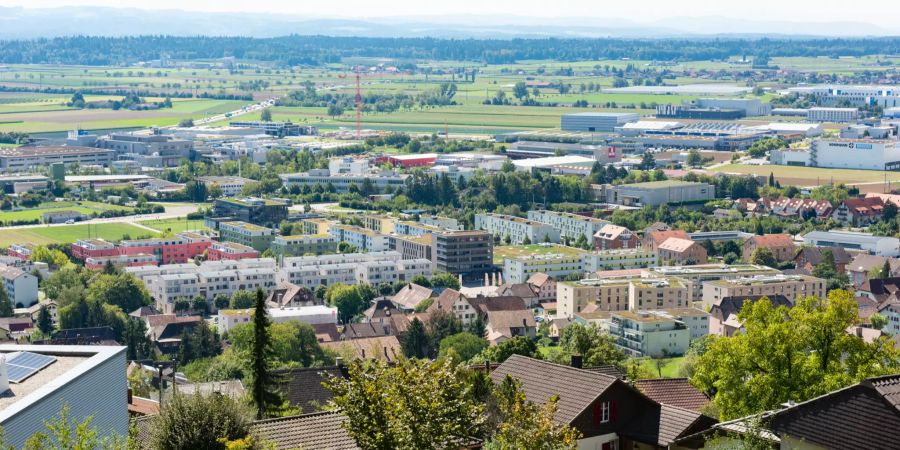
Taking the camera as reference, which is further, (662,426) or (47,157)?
(47,157)

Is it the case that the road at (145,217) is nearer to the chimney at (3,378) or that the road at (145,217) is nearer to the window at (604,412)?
the chimney at (3,378)

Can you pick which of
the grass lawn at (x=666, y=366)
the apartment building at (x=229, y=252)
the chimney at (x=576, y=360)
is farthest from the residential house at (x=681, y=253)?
the chimney at (x=576, y=360)

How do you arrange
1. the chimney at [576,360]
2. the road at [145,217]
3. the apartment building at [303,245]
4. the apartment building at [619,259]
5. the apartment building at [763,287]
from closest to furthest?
the chimney at [576,360]
the apartment building at [763,287]
the apartment building at [619,259]
the apartment building at [303,245]
the road at [145,217]

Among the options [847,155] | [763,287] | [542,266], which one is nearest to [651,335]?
[763,287]

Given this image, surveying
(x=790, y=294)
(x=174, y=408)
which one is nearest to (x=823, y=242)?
(x=790, y=294)

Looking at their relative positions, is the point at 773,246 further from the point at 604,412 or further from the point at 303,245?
the point at 604,412

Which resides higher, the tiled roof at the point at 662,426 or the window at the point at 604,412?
Result: the window at the point at 604,412

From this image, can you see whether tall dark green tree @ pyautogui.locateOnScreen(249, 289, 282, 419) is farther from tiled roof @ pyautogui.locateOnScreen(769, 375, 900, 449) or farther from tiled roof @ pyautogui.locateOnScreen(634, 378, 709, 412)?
tiled roof @ pyautogui.locateOnScreen(769, 375, 900, 449)

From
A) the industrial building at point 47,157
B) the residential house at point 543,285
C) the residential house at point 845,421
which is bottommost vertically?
the industrial building at point 47,157
